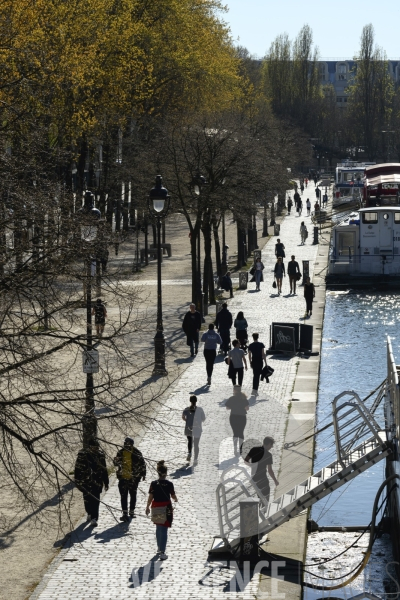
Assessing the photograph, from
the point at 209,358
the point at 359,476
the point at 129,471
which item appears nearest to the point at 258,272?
the point at 209,358

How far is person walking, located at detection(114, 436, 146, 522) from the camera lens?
15867mm

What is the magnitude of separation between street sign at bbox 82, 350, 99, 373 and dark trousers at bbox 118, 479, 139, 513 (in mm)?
1711

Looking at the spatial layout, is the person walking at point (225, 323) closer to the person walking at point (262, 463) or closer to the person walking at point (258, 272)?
the person walking at point (262, 463)

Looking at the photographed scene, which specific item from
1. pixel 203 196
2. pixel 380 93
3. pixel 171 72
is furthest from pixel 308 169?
pixel 203 196

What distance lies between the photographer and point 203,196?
42156 mm

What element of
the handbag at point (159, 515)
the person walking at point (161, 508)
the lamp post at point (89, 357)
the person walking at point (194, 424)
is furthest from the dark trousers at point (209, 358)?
the handbag at point (159, 515)

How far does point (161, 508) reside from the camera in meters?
15.7

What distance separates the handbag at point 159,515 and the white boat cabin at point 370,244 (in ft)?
130

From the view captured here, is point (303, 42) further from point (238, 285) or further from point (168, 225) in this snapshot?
point (238, 285)

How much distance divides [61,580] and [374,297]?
125 ft

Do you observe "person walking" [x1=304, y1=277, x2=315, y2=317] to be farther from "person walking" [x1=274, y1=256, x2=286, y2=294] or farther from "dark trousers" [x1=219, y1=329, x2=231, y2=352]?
"dark trousers" [x1=219, y1=329, x2=231, y2=352]

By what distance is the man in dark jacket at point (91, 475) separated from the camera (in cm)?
1549

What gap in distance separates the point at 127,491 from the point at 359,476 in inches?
301

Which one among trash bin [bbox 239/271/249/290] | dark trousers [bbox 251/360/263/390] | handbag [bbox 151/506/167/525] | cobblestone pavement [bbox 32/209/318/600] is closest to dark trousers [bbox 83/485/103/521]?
cobblestone pavement [bbox 32/209/318/600]
